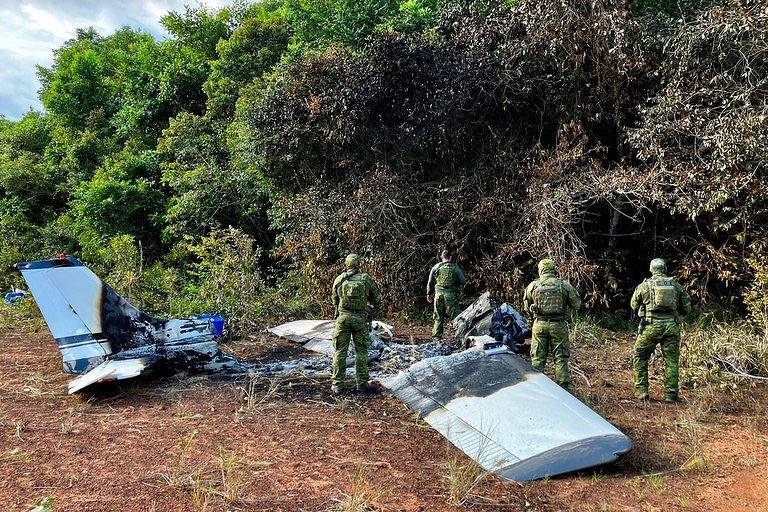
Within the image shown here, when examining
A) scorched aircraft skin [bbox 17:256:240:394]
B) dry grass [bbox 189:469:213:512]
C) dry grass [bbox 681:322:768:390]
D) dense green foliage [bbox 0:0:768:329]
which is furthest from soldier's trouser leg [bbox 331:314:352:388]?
dry grass [bbox 681:322:768:390]

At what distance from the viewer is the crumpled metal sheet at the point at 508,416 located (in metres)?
4.27

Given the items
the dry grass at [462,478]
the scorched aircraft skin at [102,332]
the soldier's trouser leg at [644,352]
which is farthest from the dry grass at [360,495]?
the soldier's trouser leg at [644,352]

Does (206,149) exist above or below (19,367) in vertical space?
above

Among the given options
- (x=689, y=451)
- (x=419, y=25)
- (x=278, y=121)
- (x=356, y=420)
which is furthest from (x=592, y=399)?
(x=419, y=25)

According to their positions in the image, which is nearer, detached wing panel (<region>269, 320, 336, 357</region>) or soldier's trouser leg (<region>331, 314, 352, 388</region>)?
soldier's trouser leg (<region>331, 314, 352, 388</region>)

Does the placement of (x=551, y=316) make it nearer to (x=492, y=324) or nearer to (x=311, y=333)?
(x=492, y=324)

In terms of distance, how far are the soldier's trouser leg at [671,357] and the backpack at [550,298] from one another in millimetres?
1096

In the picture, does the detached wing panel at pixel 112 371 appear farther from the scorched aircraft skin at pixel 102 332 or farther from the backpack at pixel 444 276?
the backpack at pixel 444 276

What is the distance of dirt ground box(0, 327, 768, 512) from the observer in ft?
12.9

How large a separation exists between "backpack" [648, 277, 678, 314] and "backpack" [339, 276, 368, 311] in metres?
3.11

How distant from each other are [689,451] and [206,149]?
47.7 feet

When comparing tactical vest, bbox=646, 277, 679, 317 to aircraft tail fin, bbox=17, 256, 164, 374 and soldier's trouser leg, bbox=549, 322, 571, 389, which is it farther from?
aircraft tail fin, bbox=17, 256, 164, 374

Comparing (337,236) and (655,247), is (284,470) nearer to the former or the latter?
(337,236)

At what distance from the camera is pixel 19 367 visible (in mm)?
7504
